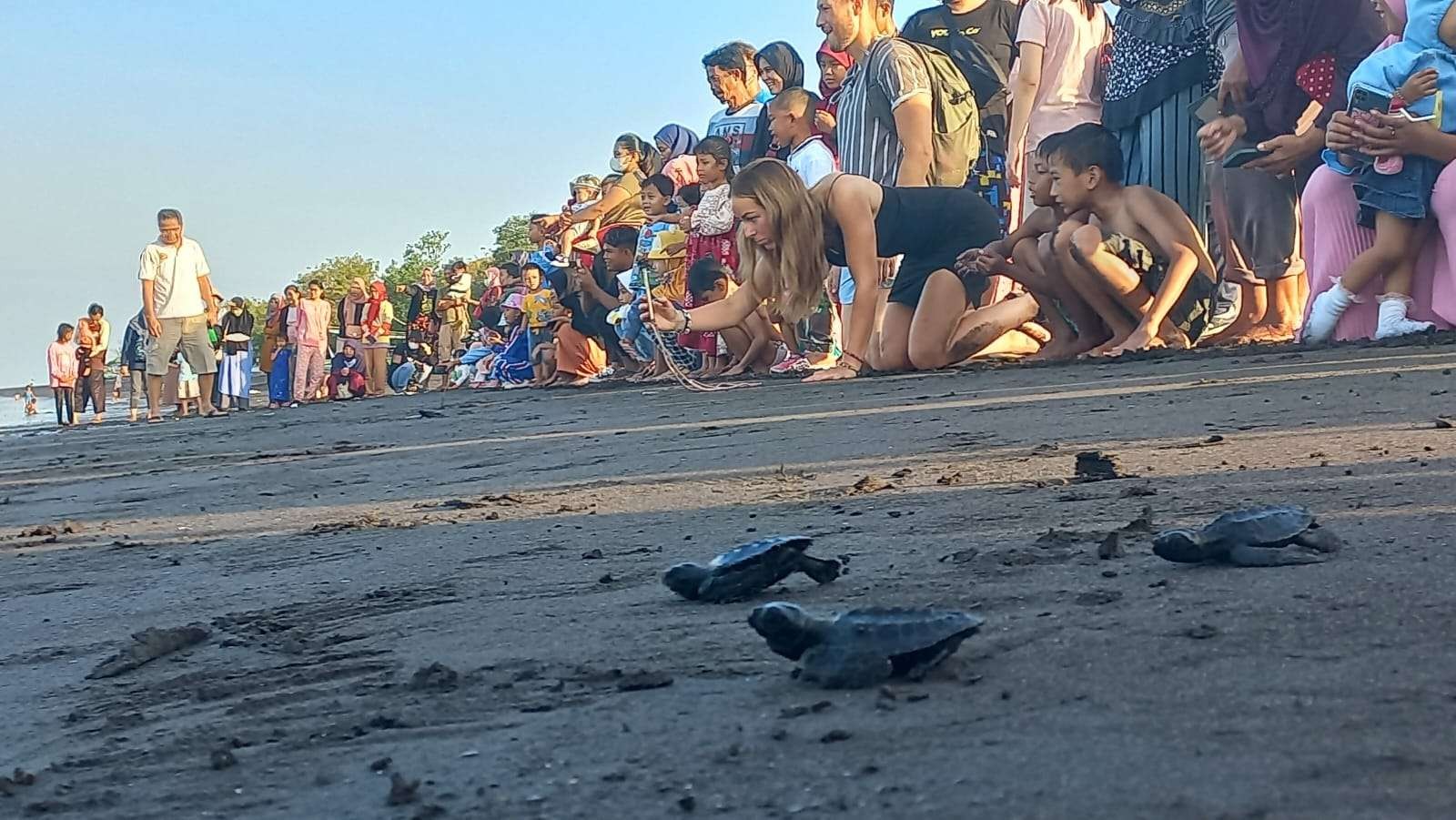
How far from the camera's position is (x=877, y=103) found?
8258 millimetres

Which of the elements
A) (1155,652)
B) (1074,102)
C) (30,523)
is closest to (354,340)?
(1074,102)

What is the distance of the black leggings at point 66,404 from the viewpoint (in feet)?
58.5

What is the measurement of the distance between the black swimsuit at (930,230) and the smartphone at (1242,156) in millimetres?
1246

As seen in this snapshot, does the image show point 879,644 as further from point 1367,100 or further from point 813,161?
point 813,161

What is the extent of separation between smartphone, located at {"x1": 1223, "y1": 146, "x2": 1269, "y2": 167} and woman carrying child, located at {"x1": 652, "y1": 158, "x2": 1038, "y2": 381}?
1.25 meters

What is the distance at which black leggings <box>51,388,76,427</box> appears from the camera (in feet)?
58.5

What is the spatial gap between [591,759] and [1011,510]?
155cm

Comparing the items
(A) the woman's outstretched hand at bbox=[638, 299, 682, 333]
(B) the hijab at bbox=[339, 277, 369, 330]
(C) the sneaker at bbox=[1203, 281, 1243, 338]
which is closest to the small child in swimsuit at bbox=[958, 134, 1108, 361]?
(C) the sneaker at bbox=[1203, 281, 1243, 338]

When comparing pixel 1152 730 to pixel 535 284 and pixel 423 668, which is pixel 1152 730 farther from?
pixel 535 284

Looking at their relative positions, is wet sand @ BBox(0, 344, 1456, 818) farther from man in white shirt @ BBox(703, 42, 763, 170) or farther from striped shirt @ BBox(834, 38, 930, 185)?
man in white shirt @ BBox(703, 42, 763, 170)

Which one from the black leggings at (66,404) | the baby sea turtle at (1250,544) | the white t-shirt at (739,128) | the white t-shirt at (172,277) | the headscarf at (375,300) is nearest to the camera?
the baby sea turtle at (1250,544)

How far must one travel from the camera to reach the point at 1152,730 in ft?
4.64

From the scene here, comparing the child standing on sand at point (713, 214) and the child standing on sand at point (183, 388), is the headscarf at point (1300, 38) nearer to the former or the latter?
the child standing on sand at point (713, 214)

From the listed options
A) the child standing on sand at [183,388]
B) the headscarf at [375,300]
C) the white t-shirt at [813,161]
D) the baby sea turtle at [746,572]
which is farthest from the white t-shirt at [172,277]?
the baby sea turtle at [746,572]
